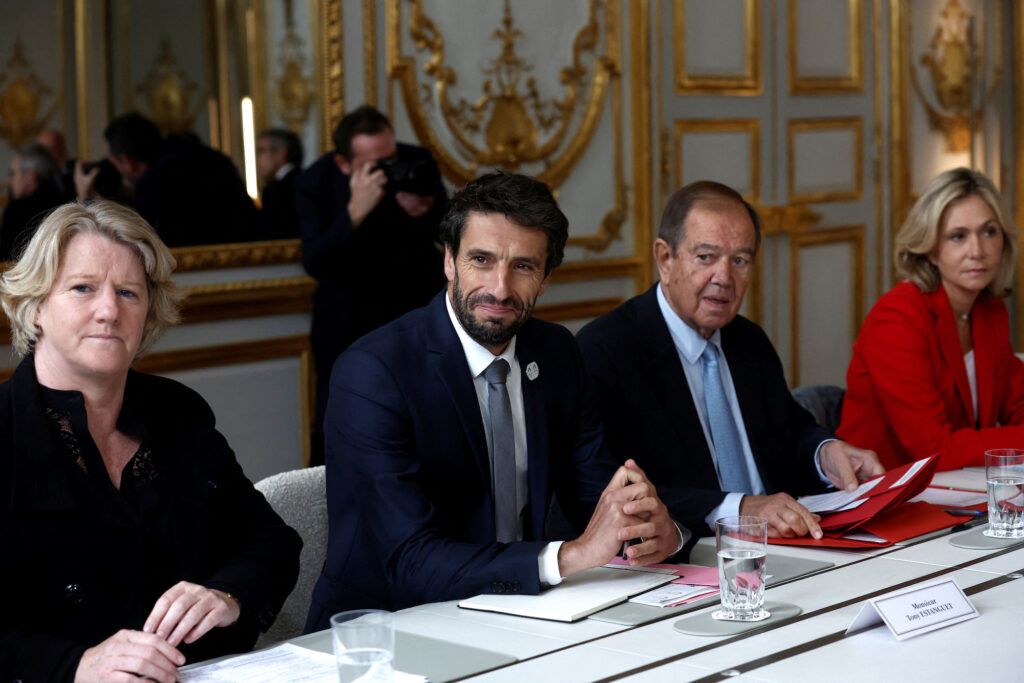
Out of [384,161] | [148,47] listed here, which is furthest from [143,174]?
[384,161]

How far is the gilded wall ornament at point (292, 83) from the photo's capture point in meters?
4.53

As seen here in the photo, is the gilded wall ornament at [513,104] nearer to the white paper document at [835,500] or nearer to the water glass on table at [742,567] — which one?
the white paper document at [835,500]

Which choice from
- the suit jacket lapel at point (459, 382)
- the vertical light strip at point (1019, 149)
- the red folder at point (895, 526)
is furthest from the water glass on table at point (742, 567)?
the vertical light strip at point (1019, 149)

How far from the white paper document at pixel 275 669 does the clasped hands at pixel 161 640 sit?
0.04m

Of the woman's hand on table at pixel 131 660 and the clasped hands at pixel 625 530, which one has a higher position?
the clasped hands at pixel 625 530

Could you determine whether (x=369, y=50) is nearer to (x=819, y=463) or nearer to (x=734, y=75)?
(x=734, y=75)

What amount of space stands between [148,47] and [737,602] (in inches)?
122

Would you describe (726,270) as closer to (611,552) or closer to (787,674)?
(611,552)

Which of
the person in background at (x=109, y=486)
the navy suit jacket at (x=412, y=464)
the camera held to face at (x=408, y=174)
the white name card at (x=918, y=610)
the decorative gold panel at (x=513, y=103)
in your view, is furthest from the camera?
the decorative gold panel at (x=513, y=103)

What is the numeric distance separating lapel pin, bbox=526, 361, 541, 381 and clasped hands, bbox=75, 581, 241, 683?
0.74 m

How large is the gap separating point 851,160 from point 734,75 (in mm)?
1018

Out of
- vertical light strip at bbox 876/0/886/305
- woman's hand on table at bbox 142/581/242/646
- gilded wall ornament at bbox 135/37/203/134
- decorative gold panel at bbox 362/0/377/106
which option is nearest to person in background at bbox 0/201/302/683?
woman's hand on table at bbox 142/581/242/646

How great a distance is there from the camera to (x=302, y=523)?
7.91 feet

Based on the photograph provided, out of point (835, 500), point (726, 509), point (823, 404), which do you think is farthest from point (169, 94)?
point (835, 500)
